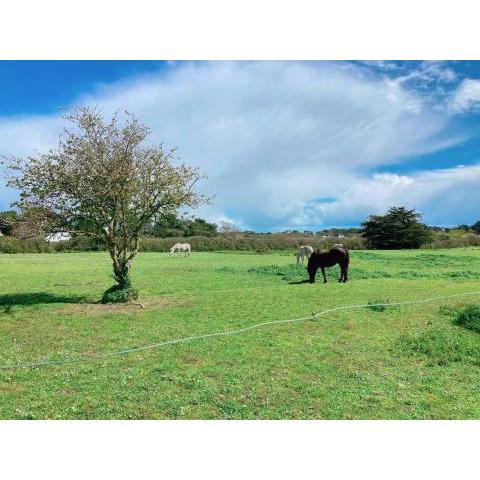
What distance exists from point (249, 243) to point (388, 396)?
34.4 metres

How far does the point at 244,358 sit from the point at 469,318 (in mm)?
5767

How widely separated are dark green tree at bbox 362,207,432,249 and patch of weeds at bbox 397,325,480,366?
1271 inches

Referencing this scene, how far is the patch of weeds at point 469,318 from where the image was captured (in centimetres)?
975

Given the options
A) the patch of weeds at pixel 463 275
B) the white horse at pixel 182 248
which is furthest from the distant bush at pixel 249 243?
the patch of weeds at pixel 463 275

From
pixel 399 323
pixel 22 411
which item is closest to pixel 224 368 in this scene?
pixel 22 411

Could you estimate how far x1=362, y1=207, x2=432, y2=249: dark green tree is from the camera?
133ft

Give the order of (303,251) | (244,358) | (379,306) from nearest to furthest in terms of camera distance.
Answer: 1. (244,358)
2. (379,306)
3. (303,251)

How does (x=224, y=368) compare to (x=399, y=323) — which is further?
(x=399, y=323)

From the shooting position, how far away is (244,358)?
24.6 ft

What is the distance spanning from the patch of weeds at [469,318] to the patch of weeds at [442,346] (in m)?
0.61

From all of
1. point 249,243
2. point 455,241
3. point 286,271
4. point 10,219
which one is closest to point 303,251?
point 286,271

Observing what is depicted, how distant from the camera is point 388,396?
6.09 m

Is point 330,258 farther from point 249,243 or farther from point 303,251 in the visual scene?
point 249,243

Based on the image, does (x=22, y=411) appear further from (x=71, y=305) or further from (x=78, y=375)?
(x=71, y=305)
